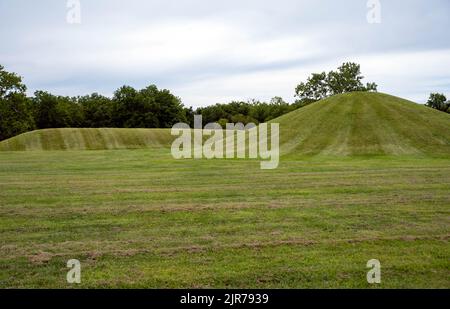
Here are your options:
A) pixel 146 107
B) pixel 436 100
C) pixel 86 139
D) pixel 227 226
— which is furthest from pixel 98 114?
pixel 227 226

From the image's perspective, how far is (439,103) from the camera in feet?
394

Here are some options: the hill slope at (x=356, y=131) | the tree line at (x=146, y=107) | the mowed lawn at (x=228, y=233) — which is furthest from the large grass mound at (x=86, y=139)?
the mowed lawn at (x=228, y=233)

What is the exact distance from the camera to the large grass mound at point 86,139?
65562mm

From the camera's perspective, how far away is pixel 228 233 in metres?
11.5

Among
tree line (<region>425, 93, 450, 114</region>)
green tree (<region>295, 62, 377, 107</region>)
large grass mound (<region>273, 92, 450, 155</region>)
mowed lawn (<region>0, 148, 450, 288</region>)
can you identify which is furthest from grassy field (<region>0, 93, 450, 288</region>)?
tree line (<region>425, 93, 450, 114</region>)

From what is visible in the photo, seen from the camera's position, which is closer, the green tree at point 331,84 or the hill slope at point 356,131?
the hill slope at point 356,131

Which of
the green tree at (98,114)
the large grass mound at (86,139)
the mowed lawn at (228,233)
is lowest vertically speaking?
the mowed lawn at (228,233)

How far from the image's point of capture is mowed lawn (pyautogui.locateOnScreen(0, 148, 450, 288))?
839 cm

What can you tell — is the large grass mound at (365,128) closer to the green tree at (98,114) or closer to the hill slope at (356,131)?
the hill slope at (356,131)

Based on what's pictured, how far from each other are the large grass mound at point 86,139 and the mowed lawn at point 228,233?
47036mm

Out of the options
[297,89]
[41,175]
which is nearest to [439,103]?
[297,89]

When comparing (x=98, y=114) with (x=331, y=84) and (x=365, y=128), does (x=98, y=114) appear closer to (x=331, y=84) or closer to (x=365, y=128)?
(x=331, y=84)

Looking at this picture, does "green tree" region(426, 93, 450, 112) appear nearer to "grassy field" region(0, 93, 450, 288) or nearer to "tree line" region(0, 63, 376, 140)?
"tree line" region(0, 63, 376, 140)

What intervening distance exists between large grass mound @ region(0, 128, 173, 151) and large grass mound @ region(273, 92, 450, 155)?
28.9 metres
